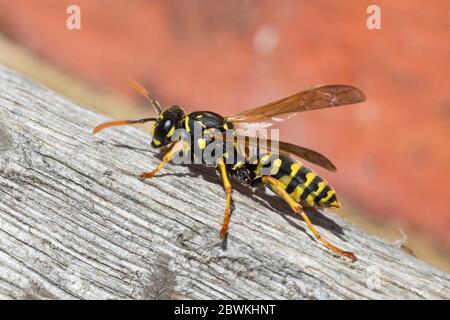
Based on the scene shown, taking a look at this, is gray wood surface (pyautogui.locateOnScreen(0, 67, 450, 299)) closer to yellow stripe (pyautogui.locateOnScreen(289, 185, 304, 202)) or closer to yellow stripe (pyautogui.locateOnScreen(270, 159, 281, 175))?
yellow stripe (pyautogui.locateOnScreen(289, 185, 304, 202))

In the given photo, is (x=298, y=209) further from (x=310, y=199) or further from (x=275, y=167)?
(x=275, y=167)

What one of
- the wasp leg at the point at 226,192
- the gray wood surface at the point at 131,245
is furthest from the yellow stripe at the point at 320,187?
the gray wood surface at the point at 131,245

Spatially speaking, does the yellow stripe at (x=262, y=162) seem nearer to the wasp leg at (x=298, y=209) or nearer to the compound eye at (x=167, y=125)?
the wasp leg at (x=298, y=209)

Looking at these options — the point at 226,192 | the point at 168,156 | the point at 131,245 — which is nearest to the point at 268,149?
the point at 168,156

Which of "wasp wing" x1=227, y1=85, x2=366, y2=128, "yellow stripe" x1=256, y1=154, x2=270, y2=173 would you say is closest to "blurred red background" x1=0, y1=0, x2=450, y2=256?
"wasp wing" x1=227, y1=85, x2=366, y2=128
